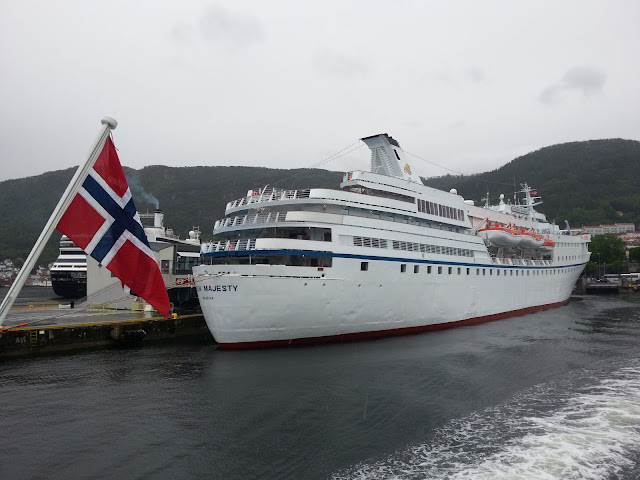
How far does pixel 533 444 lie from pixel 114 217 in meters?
11.8

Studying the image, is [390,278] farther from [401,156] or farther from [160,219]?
[160,219]

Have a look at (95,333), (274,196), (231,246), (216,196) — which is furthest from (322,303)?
(216,196)

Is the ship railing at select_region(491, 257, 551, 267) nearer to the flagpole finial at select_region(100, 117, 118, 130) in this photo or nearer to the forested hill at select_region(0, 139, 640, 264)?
the flagpole finial at select_region(100, 117, 118, 130)

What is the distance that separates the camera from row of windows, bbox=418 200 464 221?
29.7 meters

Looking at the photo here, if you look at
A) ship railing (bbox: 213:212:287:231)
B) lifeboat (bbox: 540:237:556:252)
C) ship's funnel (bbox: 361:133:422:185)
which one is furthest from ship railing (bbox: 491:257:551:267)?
ship railing (bbox: 213:212:287:231)

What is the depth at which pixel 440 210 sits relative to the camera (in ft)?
103

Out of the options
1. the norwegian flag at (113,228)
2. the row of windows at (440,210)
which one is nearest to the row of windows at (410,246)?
the row of windows at (440,210)

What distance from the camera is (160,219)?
46.2 m

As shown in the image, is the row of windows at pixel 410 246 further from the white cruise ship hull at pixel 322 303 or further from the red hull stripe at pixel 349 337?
the red hull stripe at pixel 349 337

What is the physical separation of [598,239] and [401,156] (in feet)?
332

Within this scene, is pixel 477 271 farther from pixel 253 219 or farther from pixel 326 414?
pixel 326 414

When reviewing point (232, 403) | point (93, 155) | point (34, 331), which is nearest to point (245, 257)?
point (232, 403)

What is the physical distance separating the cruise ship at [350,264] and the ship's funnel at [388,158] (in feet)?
0.27

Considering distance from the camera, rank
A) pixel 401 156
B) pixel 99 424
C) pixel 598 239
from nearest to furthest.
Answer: pixel 99 424 < pixel 401 156 < pixel 598 239
